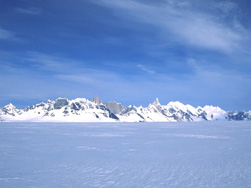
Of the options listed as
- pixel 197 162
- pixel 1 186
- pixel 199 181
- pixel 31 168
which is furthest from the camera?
pixel 197 162

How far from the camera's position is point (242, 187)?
16.0 m

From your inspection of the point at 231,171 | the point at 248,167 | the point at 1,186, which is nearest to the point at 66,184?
the point at 1,186

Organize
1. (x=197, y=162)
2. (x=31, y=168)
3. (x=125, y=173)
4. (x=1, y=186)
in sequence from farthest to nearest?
(x=197, y=162) < (x=31, y=168) < (x=125, y=173) < (x=1, y=186)

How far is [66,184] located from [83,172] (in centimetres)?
341

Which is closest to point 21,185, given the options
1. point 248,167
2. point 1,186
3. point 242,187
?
point 1,186

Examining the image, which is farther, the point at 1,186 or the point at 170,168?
the point at 170,168

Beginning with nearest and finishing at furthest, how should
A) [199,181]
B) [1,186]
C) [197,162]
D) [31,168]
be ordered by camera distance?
[1,186] → [199,181] → [31,168] → [197,162]

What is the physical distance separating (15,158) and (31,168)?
6.25m

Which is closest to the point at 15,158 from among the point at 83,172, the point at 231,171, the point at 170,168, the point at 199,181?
the point at 83,172

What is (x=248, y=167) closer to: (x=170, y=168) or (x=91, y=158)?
(x=170, y=168)

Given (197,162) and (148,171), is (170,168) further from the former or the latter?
(197,162)

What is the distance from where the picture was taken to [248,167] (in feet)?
72.9

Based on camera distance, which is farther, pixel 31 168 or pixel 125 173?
pixel 31 168

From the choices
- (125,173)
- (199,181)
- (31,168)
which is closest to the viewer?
(199,181)
